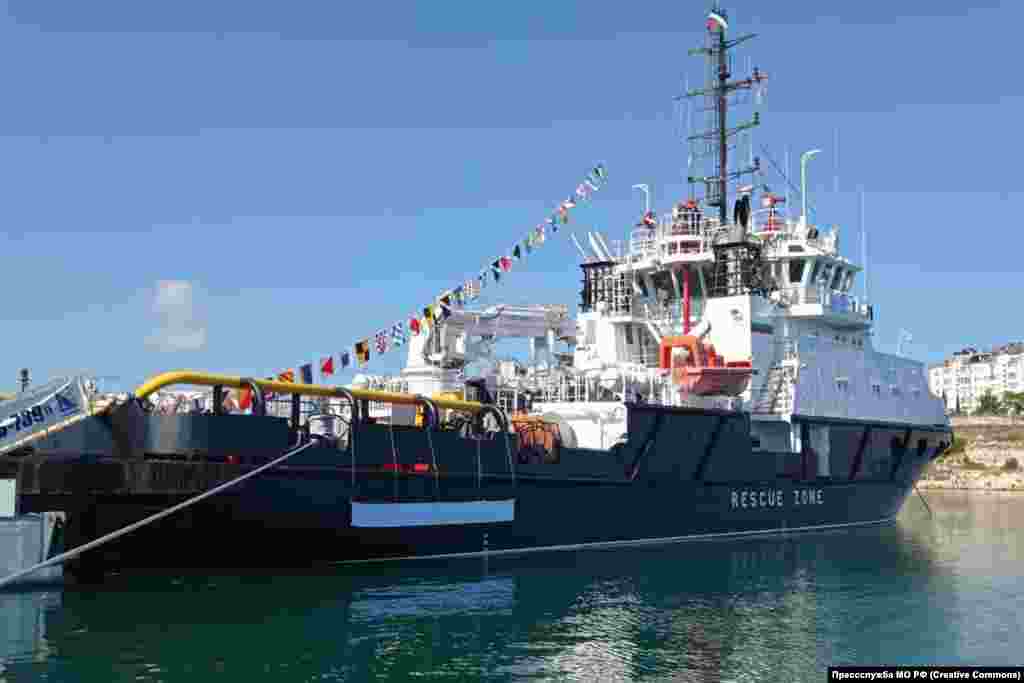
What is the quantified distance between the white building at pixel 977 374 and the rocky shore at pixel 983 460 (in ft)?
142

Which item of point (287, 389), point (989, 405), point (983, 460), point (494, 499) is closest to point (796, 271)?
point (494, 499)

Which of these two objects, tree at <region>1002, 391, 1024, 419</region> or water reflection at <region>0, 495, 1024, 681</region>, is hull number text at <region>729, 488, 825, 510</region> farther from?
tree at <region>1002, 391, 1024, 419</region>

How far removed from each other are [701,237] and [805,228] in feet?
12.2

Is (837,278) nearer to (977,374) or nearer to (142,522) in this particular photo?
→ (142,522)

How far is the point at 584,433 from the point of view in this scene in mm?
24766

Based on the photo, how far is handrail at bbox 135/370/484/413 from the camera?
17453mm

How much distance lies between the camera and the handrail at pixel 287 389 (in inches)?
687

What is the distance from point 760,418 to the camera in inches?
1113

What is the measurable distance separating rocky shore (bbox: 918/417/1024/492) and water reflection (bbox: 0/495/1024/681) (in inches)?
2308

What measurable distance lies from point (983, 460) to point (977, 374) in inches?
2475

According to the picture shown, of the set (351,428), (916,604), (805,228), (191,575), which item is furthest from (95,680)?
(805,228)

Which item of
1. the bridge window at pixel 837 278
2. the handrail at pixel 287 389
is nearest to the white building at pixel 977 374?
the bridge window at pixel 837 278

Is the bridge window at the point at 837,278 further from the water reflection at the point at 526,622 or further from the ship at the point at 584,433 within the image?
the water reflection at the point at 526,622

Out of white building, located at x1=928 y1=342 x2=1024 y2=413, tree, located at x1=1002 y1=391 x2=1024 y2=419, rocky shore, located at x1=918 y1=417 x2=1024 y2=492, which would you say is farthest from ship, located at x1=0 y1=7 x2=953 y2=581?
white building, located at x1=928 y1=342 x2=1024 y2=413
